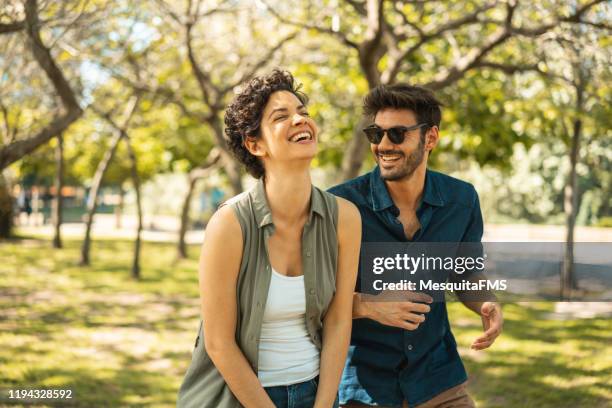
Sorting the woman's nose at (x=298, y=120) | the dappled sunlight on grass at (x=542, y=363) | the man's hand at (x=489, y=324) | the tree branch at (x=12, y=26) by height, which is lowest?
the dappled sunlight on grass at (x=542, y=363)

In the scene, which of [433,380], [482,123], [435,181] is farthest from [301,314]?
[482,123]

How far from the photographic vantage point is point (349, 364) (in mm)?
2848

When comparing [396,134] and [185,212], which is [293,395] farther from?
[185,212]

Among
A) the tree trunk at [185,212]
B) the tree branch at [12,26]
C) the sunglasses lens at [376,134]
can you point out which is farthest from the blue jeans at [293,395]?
the tree trunk at [185,212]

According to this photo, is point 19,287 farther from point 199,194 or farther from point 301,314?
point 199,194

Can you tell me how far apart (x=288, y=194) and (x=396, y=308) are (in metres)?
0.62

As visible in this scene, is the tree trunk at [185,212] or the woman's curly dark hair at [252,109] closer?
the woman's curly dark hair at [252,109]

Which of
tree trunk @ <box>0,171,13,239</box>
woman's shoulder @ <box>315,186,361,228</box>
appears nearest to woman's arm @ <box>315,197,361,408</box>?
woman's shoulder @ <box>315,186,361,228</box>

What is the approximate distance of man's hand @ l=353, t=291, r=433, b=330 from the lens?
2605 mm

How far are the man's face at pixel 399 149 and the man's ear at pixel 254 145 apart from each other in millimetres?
603

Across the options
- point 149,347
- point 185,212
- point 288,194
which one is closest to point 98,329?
point 149,347

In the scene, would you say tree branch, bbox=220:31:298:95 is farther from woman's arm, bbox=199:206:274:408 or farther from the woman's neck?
woman's arm, bbox=199:206:274:408

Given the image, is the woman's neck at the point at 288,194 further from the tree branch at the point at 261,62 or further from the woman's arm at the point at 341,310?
the tree branch at the point at 261,62

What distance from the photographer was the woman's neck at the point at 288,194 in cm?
246
